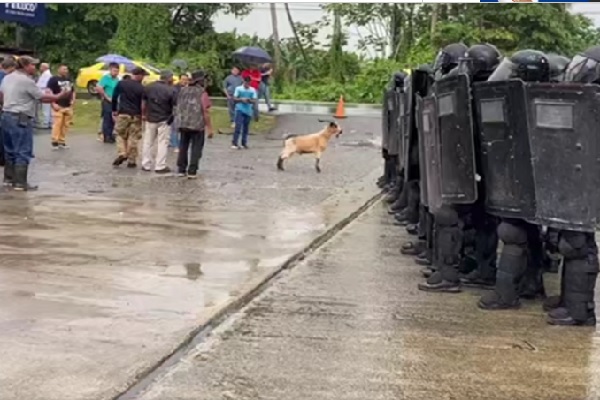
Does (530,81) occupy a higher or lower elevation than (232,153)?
higher

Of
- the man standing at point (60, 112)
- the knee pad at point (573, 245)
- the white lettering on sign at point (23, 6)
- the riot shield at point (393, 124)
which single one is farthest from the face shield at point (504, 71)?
the man standing at point (60, 112)

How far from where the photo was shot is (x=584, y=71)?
7.23 metres

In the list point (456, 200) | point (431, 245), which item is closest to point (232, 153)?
point (431, 245)

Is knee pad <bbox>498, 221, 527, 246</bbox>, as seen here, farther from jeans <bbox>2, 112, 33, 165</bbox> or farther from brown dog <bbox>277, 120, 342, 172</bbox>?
brown dog <bbox>277, 120, 342, 172</bbox>

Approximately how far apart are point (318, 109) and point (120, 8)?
12.4m

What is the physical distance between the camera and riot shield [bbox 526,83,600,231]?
279 inches

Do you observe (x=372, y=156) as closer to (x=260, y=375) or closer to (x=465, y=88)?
(x=465, y=88)

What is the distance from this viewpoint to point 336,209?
45.1ft

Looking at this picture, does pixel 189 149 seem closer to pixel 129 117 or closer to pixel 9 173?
pixel 129 117

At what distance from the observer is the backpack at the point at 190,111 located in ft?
55.3

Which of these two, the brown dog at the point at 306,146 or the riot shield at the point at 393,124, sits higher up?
the riot shield at the point at 393,124

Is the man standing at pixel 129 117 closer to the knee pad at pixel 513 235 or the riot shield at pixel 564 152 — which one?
the knee pad at pixel 513 235

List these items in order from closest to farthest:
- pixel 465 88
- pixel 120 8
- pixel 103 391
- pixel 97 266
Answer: pixel 103 391, pixel 465 88, pixel 97 266, pixel 120 8

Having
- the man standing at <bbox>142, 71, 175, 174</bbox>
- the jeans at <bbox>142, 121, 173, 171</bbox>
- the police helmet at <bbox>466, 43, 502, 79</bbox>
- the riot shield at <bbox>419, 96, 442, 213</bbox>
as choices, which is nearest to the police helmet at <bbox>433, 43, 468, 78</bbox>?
the riot shield at <bbox>419, 96, 442, 213</bbox>
